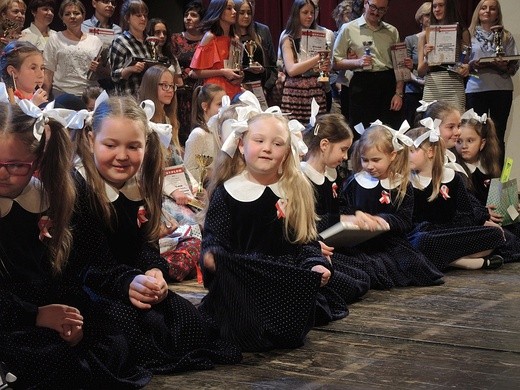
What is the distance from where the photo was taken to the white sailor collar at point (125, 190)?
3.18 metres

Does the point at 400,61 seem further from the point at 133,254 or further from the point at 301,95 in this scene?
the point at 133,254

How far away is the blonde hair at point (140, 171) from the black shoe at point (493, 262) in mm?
2452

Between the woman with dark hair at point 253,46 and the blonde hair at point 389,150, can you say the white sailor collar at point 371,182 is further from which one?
the woman with dark hair at point 253,46

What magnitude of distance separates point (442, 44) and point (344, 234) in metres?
3.15

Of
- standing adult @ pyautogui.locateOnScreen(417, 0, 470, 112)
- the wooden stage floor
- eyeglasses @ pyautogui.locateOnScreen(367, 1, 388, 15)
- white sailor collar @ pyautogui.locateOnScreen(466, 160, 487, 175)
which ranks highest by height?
eyeglasses @ pyautogui.locateOnScreen(367, 1, 388, 15)

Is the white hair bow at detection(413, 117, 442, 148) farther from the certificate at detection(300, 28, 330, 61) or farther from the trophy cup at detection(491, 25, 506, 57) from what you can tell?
the trophy cup at detection(491, 25, 506, 57)

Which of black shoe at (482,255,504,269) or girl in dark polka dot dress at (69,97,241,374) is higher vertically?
girl in dark polka dot dress at (69,97,241,374)

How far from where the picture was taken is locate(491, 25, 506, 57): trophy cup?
6.96 metres

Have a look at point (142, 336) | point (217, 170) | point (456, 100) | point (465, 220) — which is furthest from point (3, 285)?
point (456, 100)

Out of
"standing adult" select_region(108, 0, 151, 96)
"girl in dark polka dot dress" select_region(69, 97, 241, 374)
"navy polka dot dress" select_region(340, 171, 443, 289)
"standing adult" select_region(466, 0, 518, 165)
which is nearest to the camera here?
"girl in dark polka dot dress" select_region(69, 97, 241, 374)

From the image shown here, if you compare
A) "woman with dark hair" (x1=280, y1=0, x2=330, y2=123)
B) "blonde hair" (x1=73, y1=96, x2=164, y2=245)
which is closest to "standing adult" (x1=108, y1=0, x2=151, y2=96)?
"woman with dark hair" (x1=280, y1=0, x2=330, y2=123)

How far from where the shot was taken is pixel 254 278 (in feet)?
11.3

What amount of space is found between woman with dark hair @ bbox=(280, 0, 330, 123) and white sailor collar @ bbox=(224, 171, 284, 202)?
312 cm

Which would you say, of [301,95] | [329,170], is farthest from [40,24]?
[329,170]
